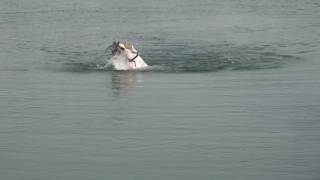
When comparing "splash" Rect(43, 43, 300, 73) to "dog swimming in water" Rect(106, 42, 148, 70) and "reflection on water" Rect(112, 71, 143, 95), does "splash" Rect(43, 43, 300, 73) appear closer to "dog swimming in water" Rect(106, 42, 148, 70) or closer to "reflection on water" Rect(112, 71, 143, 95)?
"dog swimming in water" Rect(106, 42, 148, 70)

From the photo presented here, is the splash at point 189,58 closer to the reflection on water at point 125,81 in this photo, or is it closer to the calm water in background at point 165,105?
the calm water in background at point 165,105

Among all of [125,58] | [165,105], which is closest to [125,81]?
[125,58]

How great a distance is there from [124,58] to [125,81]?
5.99ft

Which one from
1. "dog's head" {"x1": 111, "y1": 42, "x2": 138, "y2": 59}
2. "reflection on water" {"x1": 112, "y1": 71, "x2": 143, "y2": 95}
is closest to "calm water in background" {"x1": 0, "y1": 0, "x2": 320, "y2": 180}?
"reflection on water" {"x1": 112, "y1": 71, "x2": 143, "y2": 95}

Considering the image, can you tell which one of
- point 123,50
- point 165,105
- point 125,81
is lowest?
point 165,105

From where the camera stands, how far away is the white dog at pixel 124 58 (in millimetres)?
21578

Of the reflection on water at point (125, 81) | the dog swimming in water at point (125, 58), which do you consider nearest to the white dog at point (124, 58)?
the dog swimming in water at point (125, 58)

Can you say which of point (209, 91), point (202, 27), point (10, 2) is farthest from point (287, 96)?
point (10, 2)

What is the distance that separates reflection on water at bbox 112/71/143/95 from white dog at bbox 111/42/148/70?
1.29 ft

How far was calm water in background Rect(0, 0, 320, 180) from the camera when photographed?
11570 millimetres

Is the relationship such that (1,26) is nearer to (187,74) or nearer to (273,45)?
(273,45)

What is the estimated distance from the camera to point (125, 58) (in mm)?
21609

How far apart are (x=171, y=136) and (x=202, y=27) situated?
21645 mm

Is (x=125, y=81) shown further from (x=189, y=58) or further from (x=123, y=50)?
(x=189, y=58)
